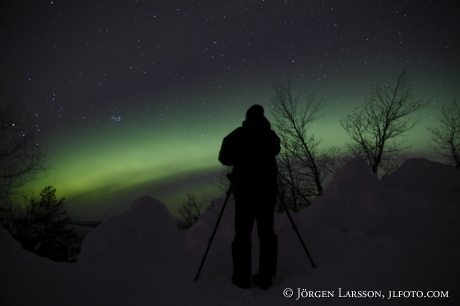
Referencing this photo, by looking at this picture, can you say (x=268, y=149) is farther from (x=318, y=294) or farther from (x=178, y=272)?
(x=178, y=272)

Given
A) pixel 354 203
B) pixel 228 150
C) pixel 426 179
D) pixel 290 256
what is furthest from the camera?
pixel 426 179

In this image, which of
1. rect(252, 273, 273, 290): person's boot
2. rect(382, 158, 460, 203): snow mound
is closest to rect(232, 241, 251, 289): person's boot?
rect(252, 273, 273, 290): person's boot

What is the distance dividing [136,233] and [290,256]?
9.60 feet

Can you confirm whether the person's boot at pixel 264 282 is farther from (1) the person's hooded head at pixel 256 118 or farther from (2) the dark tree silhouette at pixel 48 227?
(2) the dark tree silhouette at pixel 48 227

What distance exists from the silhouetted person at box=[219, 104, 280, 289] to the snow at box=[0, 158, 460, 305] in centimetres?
29

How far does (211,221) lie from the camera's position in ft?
13.6

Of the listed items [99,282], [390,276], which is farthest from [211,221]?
[390,276]

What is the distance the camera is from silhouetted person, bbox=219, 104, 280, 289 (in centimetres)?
261

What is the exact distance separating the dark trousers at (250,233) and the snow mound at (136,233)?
5.97ft

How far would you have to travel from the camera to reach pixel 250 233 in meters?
2.69

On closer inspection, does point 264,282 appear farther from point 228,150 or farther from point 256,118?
point 256,118

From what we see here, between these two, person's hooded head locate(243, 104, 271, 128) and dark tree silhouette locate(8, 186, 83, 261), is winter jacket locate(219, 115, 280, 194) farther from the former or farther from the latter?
dark tree silhouette locate(8, 186, 83, 261)
